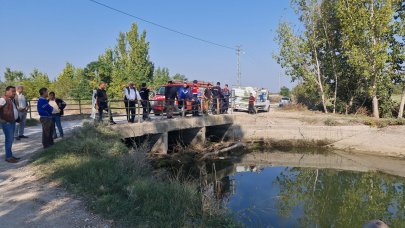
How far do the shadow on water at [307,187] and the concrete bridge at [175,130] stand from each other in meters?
1.92

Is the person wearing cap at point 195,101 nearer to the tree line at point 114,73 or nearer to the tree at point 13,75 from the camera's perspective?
the tree line at point 114,73

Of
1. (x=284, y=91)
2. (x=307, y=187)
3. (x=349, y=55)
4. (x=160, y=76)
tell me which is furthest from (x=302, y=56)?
(x=284, y=91)

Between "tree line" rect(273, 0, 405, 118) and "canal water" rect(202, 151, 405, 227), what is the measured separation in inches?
273

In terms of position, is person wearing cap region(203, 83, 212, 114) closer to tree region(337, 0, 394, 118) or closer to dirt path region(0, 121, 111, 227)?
→ tree region(337, 0, 394, 118)

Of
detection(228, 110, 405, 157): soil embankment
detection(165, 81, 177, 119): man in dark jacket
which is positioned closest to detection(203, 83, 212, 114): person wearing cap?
detection(165, 81, 177, 119): man in dark jacket

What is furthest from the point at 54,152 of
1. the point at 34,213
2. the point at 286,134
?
the point at 286,134

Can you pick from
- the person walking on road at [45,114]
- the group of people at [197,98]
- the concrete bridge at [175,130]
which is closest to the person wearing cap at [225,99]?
the group of people at [197,98]

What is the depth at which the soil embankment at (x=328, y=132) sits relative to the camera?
1695 centimetres

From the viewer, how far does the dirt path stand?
5000 mm

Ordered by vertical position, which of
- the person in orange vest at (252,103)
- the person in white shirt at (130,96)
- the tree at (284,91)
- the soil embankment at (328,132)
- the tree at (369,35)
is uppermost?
the tree at (369,35)

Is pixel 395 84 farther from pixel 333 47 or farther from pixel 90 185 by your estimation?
pixel 90 185

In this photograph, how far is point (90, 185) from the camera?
6328 millimetres

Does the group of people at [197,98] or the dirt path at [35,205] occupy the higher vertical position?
the group of people at [197,98]

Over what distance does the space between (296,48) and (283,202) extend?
17368mm
